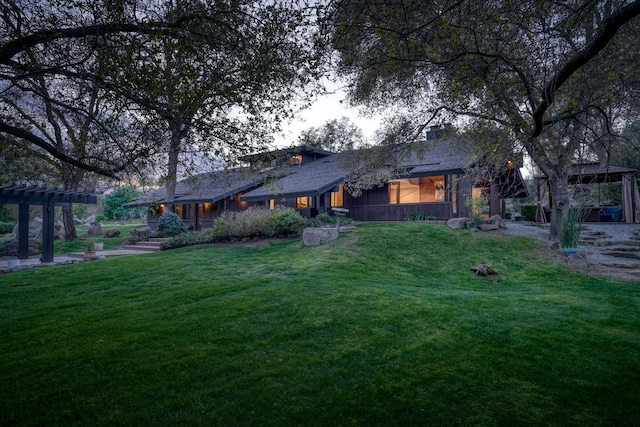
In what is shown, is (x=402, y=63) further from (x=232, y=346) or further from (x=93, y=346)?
(x=93, y=346)

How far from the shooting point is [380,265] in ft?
35.7

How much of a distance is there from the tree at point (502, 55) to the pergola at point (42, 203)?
41.5 feet

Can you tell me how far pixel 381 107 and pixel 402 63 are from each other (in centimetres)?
371

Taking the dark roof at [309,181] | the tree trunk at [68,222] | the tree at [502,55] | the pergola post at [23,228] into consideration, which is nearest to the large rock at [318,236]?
the dark roof at [309,181]

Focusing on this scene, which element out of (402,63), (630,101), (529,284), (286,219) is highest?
(402,63)

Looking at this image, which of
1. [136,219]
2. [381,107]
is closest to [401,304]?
[381,107]

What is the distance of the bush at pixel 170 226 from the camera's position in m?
21.3

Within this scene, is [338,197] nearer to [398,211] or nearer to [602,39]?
[398,211]

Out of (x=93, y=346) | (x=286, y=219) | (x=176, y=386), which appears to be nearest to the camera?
(x=176, y=386)

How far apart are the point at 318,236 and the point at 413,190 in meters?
9.07

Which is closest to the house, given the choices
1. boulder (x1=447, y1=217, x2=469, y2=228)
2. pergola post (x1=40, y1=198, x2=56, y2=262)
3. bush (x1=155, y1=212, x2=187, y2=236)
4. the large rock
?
bush (x1=155, y1=212, x2=187, y2=236)

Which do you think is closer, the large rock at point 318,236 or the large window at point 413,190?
the large rock at point 318,236

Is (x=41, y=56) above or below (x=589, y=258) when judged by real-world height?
above

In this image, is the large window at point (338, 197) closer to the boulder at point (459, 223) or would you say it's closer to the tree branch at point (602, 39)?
the boulder at point (459, 223)
